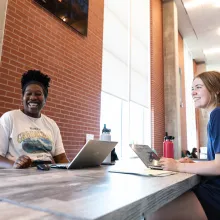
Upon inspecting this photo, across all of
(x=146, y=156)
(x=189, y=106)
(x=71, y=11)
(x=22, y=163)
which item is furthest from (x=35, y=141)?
(x=189, y=106)

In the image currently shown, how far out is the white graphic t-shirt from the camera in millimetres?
1722

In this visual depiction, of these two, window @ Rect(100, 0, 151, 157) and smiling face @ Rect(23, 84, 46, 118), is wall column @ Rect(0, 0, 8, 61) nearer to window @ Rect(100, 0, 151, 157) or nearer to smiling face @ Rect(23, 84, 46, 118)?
smiling face @ Rect(23, 84, 46, 118)

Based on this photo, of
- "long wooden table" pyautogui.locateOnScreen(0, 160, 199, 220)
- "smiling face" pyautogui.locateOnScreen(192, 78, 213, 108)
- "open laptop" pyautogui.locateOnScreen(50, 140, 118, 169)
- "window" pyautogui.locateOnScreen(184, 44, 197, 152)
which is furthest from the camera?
"window" pyautogui.locateOnScreen(184, 44, 197, 152)

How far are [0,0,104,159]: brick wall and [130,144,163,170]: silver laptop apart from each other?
137 centimetres

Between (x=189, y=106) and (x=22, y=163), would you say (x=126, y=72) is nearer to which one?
(x=22, y=163)

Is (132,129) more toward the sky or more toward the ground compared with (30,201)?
more toward the sky

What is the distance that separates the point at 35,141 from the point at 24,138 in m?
0.09

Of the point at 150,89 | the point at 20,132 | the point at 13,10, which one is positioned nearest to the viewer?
the point at 20,132

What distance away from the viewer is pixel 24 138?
1752 millimetres

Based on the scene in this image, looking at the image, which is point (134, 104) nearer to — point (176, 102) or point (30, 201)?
point (176, 102)

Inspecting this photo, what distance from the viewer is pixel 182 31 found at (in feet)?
25.0

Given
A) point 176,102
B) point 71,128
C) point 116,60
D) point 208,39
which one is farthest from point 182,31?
point 71,128

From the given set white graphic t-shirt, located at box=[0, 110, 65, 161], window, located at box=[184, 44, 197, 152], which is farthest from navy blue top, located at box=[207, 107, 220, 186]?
window, located at box=[184, 44, 197, 152]

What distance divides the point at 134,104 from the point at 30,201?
4498 millimetres
